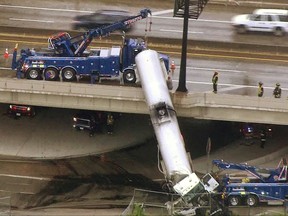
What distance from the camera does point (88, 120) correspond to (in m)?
43.6

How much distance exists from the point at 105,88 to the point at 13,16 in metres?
13.6

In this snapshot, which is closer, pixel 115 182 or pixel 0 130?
pixel 115 182

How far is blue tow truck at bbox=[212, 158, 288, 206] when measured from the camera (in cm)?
3594

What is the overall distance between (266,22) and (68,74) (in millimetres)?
15253

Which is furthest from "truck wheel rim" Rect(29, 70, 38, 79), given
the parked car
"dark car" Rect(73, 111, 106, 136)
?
the parked car

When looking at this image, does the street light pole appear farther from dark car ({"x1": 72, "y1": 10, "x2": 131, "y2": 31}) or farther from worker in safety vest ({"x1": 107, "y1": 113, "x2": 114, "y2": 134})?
dark car ({"x1": 72, "y1": 10, "x2": 131, "y2": 31})

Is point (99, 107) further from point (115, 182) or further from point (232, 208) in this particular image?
point (232, 208)

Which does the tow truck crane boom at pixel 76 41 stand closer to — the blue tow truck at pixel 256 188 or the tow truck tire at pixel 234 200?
the blue tow truck at pixel 256 188

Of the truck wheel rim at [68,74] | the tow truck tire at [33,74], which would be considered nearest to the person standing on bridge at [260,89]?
the truck wheel rim at [68,74]

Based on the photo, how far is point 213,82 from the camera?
39.5m

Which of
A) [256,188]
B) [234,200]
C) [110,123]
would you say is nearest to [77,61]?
[110,123]

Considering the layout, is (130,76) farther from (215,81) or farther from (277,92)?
(277,92)

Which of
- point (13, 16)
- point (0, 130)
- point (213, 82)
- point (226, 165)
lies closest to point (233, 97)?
point (213, 82)

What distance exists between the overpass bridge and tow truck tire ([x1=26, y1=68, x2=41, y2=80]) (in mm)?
1098
